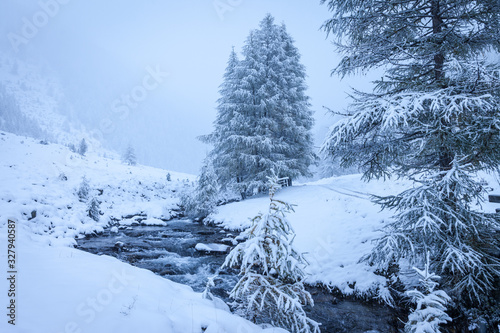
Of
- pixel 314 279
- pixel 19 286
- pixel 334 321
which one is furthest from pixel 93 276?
pixel 314 279

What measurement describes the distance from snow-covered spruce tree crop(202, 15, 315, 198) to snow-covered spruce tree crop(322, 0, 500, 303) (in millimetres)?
10964

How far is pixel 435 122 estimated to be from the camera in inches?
195

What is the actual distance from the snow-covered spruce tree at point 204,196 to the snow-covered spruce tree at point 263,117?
5.53 ft

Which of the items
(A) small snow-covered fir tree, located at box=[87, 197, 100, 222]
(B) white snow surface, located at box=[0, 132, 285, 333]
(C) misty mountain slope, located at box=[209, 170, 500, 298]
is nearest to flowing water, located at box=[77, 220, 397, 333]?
(C) misty mountain slope, located at box=[209, 170, 500, 298]

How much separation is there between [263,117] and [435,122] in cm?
1414

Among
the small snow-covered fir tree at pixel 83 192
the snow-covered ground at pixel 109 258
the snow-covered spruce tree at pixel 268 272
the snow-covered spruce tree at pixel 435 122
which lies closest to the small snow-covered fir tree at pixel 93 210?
the snow-covered ground at pixel 109 258

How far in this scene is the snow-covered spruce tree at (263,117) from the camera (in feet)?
59.5

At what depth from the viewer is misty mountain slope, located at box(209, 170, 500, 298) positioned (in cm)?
718

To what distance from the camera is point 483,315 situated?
489 centimetres

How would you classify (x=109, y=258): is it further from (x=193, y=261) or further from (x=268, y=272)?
(x=268, y=272)

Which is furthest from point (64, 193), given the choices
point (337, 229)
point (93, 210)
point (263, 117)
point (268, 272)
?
point (268, 272)

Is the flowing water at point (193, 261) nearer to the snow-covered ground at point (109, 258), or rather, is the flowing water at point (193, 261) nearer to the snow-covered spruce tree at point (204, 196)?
the snow-covered ground at point (109, 258)

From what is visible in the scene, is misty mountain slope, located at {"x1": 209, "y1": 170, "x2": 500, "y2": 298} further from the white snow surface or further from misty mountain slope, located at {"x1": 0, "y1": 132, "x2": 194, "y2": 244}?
misty mountain slope, located at {"x1": 0, "y1": 132, "x2": 194, "y2": 244}

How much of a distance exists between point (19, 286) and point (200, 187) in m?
13.8
